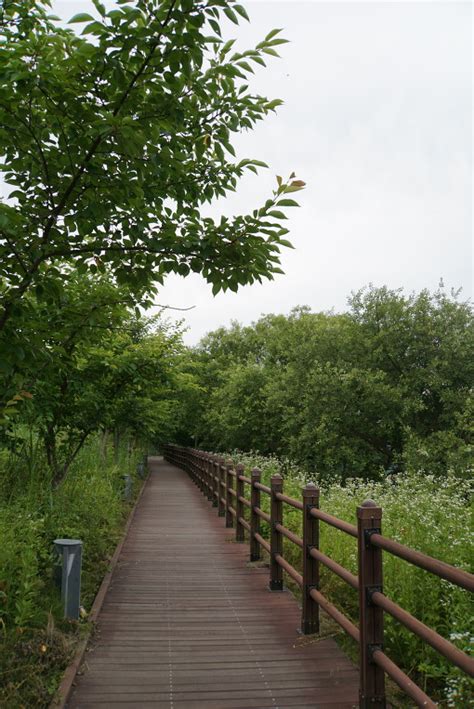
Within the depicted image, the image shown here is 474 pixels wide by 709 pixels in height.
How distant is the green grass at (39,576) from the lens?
3553mm

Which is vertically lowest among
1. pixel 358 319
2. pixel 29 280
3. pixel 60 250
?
pixel 29 280

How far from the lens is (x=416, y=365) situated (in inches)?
617

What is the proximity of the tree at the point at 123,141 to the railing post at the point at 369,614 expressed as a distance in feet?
5.27

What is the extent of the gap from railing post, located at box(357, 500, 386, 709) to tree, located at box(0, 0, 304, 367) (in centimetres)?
161

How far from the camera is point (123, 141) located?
241cm

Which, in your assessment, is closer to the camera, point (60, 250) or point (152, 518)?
point (60, 250)

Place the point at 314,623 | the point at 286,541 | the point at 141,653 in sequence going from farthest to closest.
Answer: the point at 286,541 < the point at 314,623 < the point at 141,653

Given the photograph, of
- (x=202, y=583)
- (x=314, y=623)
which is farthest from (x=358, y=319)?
(x=314, y=623)

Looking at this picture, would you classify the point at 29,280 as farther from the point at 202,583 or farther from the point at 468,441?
the point at 468,441

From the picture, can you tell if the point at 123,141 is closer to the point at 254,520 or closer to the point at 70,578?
the point at 70,578

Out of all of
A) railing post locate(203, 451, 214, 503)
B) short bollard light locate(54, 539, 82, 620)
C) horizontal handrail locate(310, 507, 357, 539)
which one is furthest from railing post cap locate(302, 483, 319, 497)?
railing post locate(203, 451, 214, 503)

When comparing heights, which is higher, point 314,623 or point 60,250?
point 60,250

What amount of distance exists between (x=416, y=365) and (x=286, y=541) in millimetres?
9372

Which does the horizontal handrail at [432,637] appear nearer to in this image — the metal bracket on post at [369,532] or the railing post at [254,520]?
the metal bracket on post at [369,532]
